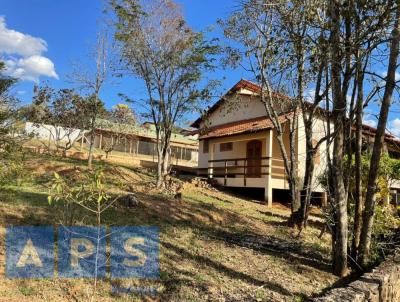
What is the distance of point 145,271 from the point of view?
6719 mm

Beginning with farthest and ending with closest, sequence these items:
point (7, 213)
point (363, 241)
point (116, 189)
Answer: point (116, 189)
point (7, 213)
point (363, 241)

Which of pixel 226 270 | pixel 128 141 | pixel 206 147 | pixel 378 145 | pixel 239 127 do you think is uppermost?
pixel 239 127

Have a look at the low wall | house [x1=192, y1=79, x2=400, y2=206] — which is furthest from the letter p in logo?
house [x1=192, y1=79, x2=400, y2=206]

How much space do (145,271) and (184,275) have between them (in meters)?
0.66

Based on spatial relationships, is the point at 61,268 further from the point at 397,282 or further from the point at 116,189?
the point at 116,189

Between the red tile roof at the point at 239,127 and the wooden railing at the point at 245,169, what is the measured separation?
1.43 metres

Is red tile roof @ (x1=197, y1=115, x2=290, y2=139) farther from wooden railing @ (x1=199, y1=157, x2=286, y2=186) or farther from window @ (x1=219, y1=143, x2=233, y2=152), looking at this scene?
wooden railing @ (x1=199, y1=157, x2=286, y2=186)

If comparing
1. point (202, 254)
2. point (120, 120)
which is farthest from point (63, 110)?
point (202, 254)

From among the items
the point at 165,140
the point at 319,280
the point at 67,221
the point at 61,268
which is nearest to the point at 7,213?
the point at 67,221

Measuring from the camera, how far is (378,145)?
723 centimetres

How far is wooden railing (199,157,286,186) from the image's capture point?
1923cm

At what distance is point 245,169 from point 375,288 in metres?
14.3

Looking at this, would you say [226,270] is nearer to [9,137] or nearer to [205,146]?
[9,137]

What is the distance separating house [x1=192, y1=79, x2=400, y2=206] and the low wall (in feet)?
33.7
